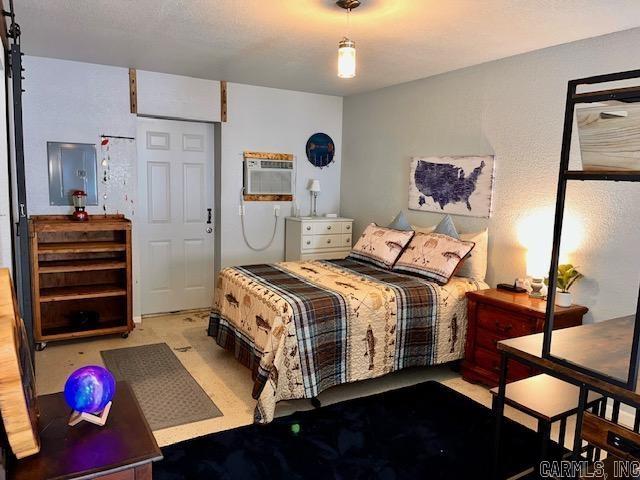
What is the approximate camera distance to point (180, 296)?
5.19 m

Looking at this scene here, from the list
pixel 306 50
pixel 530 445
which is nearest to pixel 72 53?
pixel 306 50

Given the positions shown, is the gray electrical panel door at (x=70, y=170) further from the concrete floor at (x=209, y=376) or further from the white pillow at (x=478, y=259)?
the white pillow at (x=478, y=259)

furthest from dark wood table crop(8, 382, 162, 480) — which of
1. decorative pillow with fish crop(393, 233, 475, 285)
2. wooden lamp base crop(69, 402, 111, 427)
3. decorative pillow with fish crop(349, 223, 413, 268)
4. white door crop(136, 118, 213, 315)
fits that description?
white door crop(136, 118, 213, 315)

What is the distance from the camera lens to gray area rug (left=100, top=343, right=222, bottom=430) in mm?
2934

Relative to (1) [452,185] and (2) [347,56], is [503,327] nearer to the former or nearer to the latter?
(1) [452,185]

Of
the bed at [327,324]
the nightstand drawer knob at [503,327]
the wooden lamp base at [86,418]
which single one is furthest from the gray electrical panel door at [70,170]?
the nightstand drawer knob at [503,327]

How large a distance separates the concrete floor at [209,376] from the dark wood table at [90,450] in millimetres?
1331

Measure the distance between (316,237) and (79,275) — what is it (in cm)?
240

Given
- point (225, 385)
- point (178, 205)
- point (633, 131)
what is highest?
point (633, 131)

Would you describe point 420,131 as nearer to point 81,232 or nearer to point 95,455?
point 81,232

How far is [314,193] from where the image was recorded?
567 centimetres

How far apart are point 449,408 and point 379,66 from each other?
2.81m

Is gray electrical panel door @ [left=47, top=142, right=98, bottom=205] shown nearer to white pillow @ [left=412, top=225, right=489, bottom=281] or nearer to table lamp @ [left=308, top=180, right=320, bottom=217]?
table lamp @ [left=308, top=180, right=320, bottom=217]

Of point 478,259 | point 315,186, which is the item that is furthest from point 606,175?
point 315,186
